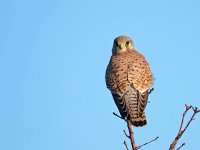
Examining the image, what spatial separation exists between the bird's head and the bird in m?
0.70

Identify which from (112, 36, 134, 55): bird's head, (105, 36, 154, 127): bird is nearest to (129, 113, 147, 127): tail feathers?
(105, 36, 154, 127): bird

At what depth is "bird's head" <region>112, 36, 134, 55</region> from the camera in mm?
6706

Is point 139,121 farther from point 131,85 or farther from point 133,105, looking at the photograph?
point 131,85

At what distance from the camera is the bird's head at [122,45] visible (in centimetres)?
671

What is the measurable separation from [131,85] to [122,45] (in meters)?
1.48

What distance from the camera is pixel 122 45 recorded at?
675 centimetres

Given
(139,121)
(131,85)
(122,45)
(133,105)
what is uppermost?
(122,45)

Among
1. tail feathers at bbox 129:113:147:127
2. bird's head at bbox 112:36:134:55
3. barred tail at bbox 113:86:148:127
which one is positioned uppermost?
bird's head at bbox 112:36:134:55

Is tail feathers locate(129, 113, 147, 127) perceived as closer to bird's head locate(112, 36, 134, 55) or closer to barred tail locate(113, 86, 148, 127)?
barred tail locate(113, 86, 148, 127)

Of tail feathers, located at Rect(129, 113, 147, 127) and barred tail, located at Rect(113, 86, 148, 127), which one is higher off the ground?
barred tail, located at Rect(113, 86, 148, 127)

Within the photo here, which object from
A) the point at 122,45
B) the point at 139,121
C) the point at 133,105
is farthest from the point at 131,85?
the point at 122,45

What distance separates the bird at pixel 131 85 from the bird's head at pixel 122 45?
27.4 inches

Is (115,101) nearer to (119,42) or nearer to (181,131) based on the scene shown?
(119,42)

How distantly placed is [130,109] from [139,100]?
0.18 m
